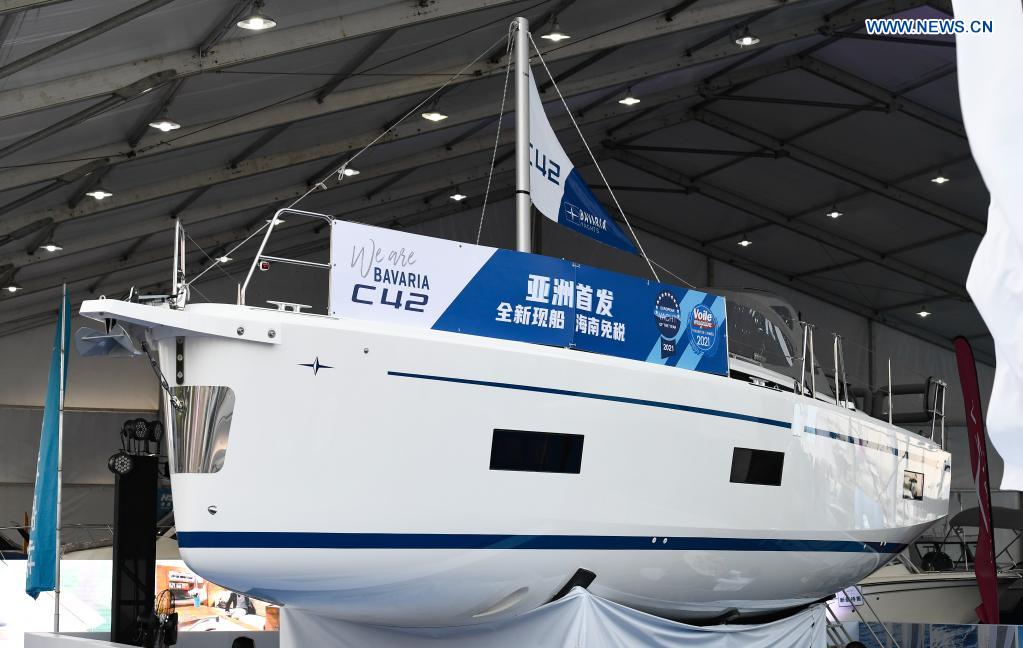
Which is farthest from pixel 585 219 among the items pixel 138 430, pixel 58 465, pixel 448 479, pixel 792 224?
pixel 792 224

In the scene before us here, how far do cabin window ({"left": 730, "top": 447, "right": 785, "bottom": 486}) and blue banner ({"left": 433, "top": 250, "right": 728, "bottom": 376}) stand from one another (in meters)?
0.51

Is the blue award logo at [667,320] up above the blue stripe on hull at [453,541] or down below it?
above

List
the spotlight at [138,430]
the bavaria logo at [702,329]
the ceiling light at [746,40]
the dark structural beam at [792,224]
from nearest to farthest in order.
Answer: the bavaria logo at [702,329] < the spotlight at [138,430] < the ceiling light at [746,40] < the dark structural beam at [792,224]

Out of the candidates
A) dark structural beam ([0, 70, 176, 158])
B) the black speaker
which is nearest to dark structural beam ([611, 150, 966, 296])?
dark structural beam ([0, 70, 176, 158])

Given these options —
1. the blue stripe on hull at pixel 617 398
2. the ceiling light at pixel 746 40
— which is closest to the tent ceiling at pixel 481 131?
the ceiling light at pixel 746 40

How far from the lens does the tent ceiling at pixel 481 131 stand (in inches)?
371

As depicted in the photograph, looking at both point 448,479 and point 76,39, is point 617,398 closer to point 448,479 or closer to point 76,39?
point 448,479

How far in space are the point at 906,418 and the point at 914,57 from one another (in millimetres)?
7033

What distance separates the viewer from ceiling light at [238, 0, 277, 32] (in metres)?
8.92

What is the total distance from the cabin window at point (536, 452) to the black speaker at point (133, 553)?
4460mm

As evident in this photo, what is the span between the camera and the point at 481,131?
15867 mm

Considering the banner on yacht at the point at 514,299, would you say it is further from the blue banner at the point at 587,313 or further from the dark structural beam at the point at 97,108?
the dark structural beam at the point at 97,108

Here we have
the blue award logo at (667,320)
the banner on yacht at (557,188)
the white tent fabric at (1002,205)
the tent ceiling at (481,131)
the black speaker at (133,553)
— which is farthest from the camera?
the tent ceiling at (481,131)

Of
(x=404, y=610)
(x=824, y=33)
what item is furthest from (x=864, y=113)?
(x=404, y=610)
